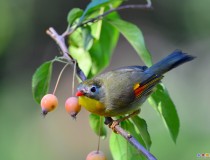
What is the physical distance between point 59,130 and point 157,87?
551cm

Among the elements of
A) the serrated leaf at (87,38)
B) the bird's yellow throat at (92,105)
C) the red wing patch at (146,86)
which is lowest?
the red wing patch at (146,86)

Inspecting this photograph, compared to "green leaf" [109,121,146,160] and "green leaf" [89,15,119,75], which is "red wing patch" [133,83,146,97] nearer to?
"green leaf" [89,15,119,75]

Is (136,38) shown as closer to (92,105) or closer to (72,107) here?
(92,105)

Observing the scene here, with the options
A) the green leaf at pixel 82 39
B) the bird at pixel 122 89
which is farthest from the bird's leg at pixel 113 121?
the green leaf at pixel 82 39

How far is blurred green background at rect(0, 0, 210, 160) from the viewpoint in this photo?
633 cm

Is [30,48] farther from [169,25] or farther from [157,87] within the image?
[157,87]

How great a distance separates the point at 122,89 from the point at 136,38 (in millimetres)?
477

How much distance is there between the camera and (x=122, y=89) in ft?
9.39

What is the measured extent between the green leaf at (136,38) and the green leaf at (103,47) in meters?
0.29

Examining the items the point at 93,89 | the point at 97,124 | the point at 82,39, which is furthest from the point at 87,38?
the point at 97,124

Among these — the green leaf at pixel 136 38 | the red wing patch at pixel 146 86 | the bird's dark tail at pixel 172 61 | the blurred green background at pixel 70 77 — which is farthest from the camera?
the blurred green background at pixel 70 77

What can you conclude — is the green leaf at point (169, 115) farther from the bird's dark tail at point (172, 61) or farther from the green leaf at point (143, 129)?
the bird's dark tail at point (172, 61)

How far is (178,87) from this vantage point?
7.46m

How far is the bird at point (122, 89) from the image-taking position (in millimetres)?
2576
